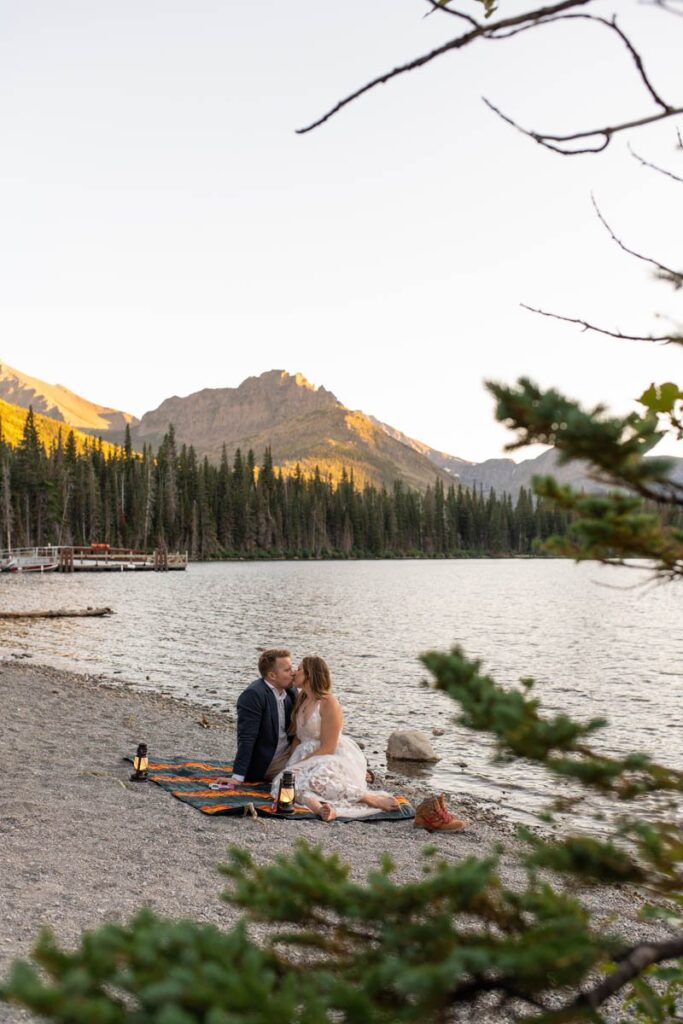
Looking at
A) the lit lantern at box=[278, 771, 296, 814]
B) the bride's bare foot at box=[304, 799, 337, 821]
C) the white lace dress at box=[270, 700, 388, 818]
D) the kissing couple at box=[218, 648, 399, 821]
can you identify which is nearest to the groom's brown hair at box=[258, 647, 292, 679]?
the kissing couple at box=[218, 648, 399, 821]

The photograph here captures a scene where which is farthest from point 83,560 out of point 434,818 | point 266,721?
point 434,818

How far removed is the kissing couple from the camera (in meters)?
10.8

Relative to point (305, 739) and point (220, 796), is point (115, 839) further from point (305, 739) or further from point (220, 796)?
point (305, 739)

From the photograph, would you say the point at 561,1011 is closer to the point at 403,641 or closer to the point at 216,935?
the point at 216,935

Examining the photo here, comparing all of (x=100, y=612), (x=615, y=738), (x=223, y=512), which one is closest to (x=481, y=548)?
(x=223, y=512)

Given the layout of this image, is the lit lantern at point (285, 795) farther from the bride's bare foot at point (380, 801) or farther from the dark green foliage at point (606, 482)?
the dark green foliage at point (606, 482)

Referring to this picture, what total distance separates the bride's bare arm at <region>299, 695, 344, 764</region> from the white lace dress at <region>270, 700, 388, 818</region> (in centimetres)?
8

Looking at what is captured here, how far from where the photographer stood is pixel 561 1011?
4.30 feet

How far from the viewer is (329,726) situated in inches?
425

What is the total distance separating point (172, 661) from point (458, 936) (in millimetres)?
30563

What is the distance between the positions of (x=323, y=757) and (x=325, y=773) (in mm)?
234

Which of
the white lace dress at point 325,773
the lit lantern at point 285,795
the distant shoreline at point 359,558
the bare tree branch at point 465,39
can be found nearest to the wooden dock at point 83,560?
Result: the distant shoreline at point 359,558

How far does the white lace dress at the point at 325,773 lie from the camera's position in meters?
10.9

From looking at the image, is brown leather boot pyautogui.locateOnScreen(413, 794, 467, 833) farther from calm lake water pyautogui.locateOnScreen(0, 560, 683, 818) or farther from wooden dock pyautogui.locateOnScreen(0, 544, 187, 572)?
wooden dock pyautogui.locateOnScreen(0, 544, 187, 572)
